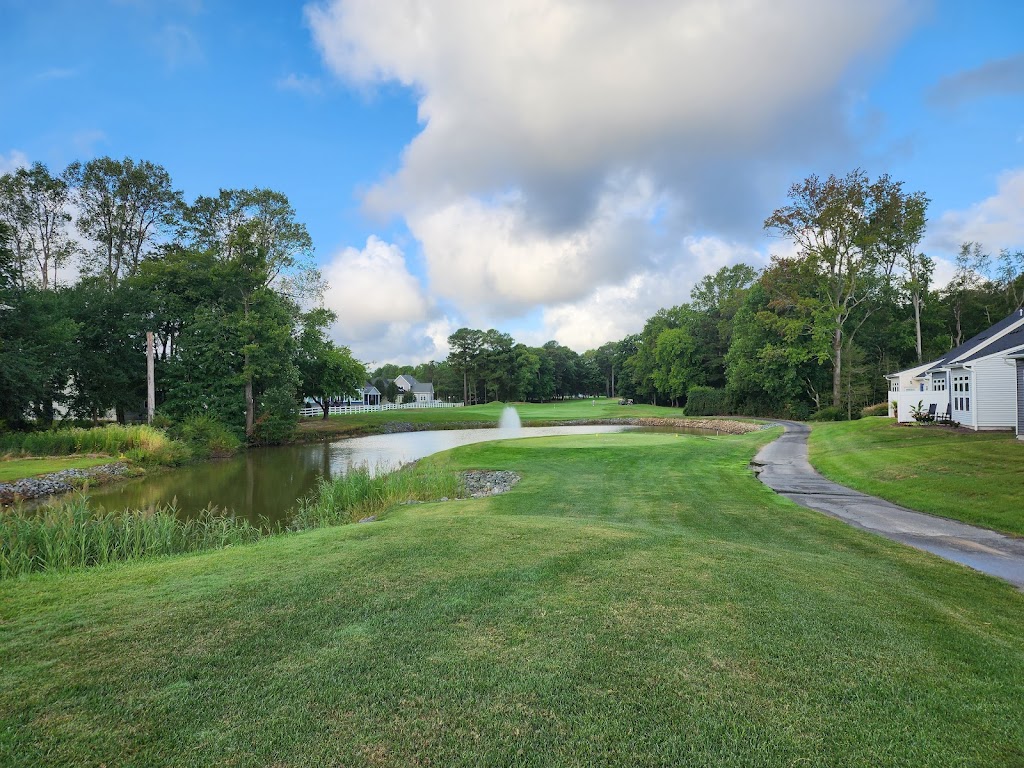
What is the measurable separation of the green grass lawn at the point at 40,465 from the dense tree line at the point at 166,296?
853cm

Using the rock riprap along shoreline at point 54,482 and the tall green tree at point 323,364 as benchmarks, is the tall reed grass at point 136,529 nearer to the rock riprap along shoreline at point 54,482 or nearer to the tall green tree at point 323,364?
the rock riprap along shoreline at point 54,482

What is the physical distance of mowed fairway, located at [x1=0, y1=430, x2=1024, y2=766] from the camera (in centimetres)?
238

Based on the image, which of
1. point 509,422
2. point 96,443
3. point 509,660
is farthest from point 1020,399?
point 509,422

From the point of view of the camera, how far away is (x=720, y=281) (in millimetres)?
63500

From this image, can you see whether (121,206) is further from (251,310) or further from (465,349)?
(465,349)

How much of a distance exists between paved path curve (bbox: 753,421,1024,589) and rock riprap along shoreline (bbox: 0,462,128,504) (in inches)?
769

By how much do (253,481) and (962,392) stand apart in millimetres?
27699

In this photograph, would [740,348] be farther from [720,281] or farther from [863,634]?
[863,634]

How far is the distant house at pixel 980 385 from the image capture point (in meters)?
17.3

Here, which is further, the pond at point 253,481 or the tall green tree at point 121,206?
the tall green tree at point 121,206

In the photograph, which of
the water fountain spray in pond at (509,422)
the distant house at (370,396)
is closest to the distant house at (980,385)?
the water fountain spray in pond at (509,422)

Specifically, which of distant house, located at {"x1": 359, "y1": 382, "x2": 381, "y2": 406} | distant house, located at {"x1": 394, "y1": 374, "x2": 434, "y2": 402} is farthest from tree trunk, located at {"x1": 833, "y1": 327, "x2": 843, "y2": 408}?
distant house, located at {"x1": 394, "y1": 374, "x2": 434, "y2": 402}

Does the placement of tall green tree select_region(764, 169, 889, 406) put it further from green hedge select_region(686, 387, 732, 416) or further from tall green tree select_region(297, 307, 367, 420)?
tall green tree select_region(297, 307, 367, 420)

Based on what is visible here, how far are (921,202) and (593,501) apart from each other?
1525 inches
